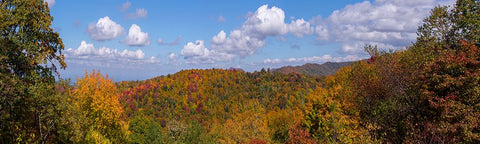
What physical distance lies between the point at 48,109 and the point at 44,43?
13.2 ft

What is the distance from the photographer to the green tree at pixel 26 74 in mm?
13409

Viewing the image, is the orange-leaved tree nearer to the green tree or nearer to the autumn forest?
the autumn forest

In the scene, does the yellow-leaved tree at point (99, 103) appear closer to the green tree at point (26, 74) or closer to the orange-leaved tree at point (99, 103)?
the orange-leaved tree at point (99, 103)

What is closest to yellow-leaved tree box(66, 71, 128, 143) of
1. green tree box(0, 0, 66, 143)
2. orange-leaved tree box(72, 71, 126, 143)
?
orange-leaved tree box(72, 71, 126, 143)

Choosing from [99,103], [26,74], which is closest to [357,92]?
[99,103]

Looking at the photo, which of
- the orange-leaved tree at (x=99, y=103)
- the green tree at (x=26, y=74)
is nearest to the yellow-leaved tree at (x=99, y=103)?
the orange-leaved tree at (x=99, y=103)

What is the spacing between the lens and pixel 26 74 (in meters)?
15.0

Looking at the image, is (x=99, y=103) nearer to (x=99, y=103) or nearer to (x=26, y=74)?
(x=99, y=103)

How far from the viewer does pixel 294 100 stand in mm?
181000

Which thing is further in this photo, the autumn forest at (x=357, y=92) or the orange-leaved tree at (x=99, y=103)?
the orange-leaved tree at (x=99, y=103)

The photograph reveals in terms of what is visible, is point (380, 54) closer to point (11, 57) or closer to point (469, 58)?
point (469, 58)

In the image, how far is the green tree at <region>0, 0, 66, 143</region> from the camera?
528 inches

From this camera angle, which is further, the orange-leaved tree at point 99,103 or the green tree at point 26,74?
the orange-leaved tree at point 99,103

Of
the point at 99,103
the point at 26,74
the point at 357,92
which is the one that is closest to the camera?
the point at 26,74
